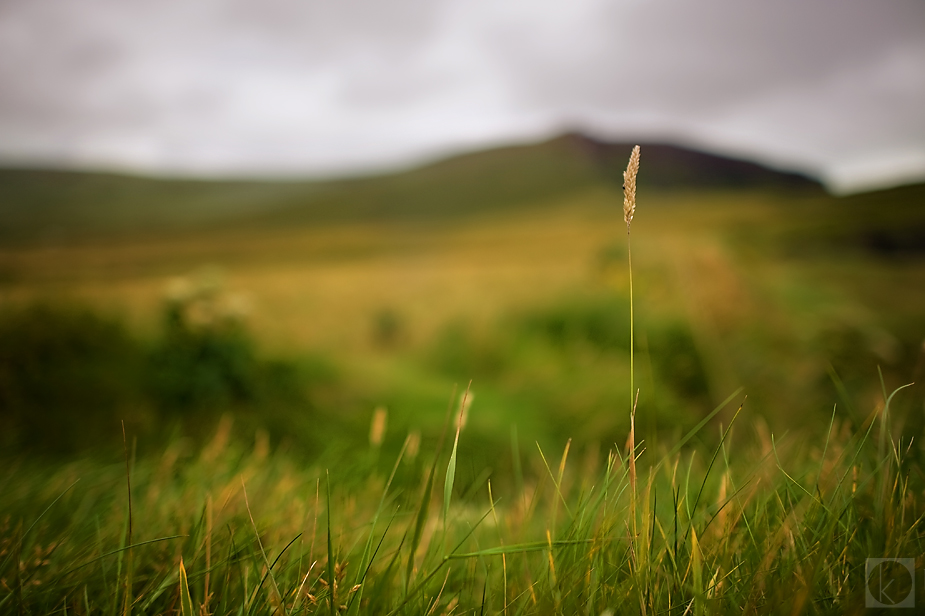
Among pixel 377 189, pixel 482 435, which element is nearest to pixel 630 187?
pixel 482 435

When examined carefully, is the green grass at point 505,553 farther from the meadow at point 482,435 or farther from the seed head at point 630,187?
the seed head at point 630,187

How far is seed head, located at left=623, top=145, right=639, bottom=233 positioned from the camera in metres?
0.88

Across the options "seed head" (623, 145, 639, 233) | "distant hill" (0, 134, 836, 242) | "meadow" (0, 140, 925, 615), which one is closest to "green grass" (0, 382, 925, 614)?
"meadow" (0, 140, 925, 615)

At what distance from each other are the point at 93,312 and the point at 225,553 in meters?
4.44

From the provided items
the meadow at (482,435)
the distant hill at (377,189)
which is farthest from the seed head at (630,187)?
the distant hill at (377,189)

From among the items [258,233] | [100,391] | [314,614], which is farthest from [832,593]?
[258,233]

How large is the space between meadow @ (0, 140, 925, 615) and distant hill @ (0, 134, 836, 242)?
31196 millimetres

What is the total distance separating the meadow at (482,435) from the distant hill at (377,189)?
3120 centimetres

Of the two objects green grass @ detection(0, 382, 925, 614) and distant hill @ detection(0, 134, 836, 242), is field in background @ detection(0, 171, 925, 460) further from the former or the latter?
distant hill @ detection(0, 134, 836, 242)

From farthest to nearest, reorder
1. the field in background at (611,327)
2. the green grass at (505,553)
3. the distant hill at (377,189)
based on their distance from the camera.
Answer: the distant hill at (377,189)
the field in background at (611,327)
the green grass at (505,553)

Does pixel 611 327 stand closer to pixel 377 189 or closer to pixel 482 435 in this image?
pixel 482 435

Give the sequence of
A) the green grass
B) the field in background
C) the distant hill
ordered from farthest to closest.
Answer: the distant hill
the field in background
the green grass

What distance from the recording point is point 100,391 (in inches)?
149

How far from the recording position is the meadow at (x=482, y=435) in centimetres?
91
